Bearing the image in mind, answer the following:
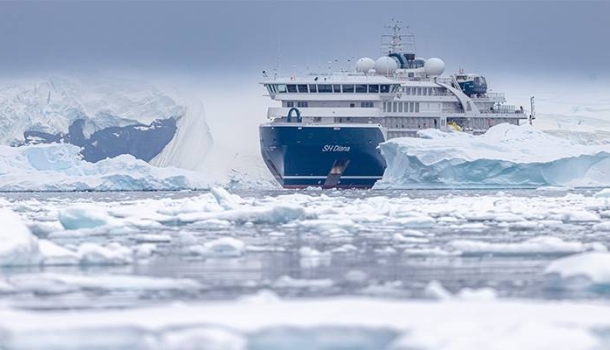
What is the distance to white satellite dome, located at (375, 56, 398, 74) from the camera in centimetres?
5606

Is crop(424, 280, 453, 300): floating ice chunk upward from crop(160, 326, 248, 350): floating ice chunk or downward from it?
downward

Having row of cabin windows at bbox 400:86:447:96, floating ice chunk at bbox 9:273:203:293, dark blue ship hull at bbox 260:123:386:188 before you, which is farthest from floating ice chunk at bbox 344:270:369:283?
row of cabin windows at bbox 400:86:447:96

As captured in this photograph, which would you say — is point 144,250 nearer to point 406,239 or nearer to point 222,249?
point 222,249

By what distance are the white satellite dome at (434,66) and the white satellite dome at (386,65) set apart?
1519 mm

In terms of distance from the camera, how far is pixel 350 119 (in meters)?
51.2

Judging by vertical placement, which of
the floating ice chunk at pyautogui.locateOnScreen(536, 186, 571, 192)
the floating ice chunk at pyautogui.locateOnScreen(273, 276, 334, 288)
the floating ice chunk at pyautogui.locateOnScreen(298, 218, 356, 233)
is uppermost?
the floating ice chunk at pyautogui.locateOnScreen(273, 276, 334, 288)

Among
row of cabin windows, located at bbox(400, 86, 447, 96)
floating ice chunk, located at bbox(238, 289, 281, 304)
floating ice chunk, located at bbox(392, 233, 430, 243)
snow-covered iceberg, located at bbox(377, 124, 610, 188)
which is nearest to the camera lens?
floating ice chunk, located at bbox(238, 289, 281, 304)

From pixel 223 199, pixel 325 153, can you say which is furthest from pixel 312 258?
pixel 325 153

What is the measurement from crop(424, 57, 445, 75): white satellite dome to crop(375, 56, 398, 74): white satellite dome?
1.52 meters

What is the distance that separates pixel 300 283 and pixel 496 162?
31.0 m

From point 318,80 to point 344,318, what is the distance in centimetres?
4214

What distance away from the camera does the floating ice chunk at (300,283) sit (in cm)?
1220

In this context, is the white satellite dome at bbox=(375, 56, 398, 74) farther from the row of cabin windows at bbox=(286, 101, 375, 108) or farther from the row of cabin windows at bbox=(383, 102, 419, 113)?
the row of cabin windows at bbox=(286, 101, 375, 108)

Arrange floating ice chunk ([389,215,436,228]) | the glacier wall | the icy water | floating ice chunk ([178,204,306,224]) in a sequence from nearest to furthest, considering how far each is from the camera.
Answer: the icy water
floating ice chunk ([389,215,436,228])
floating ice chunk ([178,204,306,224])
the glacier wall
